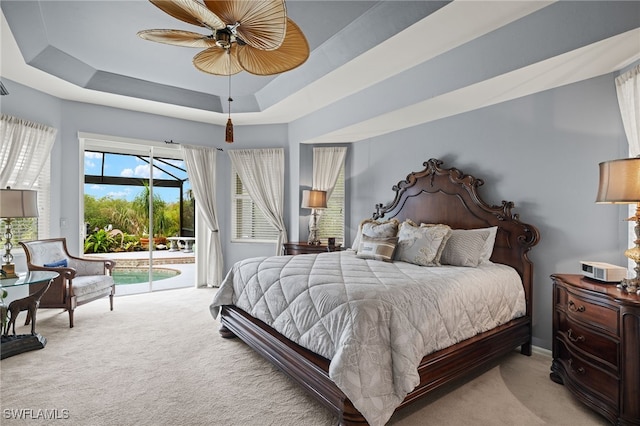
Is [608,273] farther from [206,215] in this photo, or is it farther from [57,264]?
[57,264]

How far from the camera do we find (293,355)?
2.25 m

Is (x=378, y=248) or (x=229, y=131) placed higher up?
(x=229, y=131)

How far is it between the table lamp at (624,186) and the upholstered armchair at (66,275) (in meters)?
4.65

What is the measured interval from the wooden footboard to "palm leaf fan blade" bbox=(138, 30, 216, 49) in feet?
7.27

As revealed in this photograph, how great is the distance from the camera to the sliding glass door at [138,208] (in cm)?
523

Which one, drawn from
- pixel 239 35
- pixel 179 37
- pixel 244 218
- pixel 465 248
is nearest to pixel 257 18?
pixel 239 35

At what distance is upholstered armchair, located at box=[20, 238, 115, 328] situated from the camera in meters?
3.49

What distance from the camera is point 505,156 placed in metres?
3.34

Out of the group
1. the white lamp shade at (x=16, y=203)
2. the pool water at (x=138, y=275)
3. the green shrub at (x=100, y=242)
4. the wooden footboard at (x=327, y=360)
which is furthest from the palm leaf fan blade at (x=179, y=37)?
the pool water at (x=138, y=275)

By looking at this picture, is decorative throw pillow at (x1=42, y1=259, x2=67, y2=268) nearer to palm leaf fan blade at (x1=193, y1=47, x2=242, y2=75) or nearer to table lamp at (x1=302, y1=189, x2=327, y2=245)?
palm leaf fan blade at (x1=193, y1=47, x2=242, y2=75)

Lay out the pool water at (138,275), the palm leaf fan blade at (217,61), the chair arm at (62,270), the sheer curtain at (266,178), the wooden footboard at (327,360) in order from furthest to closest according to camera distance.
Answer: the pool water at (138,275) → the sheer curtain at (266,178) → the chair arm at (62,270) → the palm leaf fan blade at (217,61) → the wooden footboard at (327,360)

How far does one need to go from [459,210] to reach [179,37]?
10.0 feet

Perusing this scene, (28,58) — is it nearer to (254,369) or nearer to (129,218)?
(129,218)

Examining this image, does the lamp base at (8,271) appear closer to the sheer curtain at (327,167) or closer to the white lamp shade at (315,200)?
the white lamp shade at (315,200)
